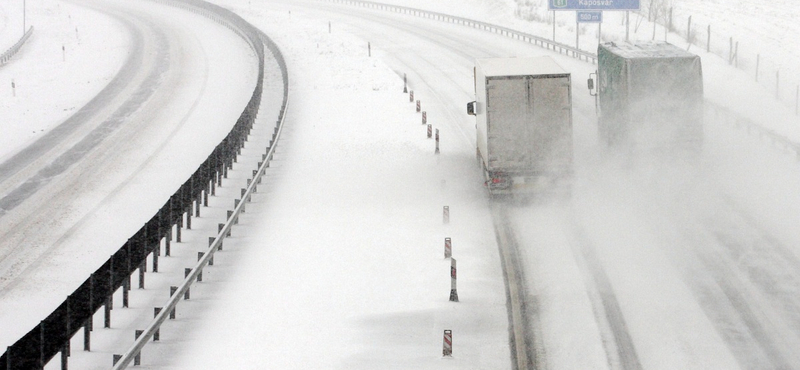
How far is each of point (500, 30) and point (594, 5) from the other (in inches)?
441

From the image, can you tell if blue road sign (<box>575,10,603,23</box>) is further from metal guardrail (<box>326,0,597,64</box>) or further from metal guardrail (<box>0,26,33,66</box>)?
metal guardrail (<box>0,26,33,66</box>)

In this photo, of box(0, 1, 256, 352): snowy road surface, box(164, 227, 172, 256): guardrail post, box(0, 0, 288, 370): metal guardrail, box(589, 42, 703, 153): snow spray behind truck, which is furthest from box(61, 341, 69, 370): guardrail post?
box(589, 42, 703, 153): snow spray behind truck

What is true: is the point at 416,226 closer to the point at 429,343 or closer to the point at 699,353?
the point at 429,343

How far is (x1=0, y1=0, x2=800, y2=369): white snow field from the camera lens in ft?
50.7

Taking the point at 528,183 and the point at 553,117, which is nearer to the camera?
the point at 553,117

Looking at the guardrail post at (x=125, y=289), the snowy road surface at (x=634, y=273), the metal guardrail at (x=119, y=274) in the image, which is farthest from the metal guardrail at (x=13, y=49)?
the guardrail post at (x=125, y=289)

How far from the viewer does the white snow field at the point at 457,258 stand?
15461 mm

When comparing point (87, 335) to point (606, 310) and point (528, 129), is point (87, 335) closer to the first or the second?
point (606, 310)

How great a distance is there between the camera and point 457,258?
20.2m

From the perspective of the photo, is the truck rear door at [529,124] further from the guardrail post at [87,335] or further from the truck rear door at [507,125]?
the guardrail post at [87,335]

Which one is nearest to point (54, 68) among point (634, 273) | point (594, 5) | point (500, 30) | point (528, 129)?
point (500, 30)

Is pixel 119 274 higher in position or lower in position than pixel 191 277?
higher

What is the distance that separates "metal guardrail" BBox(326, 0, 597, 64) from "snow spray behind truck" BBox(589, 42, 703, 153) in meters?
22.3

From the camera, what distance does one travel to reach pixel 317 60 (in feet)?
172
